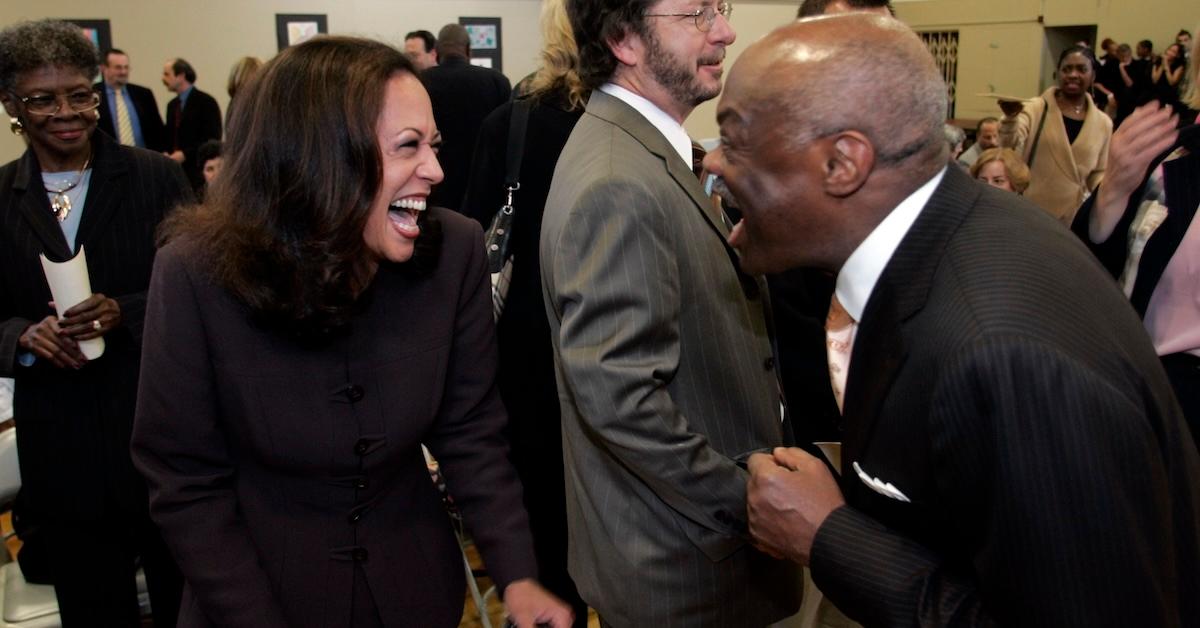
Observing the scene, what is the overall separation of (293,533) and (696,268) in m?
0.83

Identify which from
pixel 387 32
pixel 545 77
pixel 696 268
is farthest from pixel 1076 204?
pixel 387 32

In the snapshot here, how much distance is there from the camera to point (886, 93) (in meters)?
1.14

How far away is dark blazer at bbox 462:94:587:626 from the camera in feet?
7.86

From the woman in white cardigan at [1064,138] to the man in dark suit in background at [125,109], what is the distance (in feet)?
22.5

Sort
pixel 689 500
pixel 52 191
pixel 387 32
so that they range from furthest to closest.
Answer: pixel 387 32 → pixel 52 191 → pixel 689 500

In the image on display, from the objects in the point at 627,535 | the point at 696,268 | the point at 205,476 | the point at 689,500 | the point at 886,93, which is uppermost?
the point at 886,93

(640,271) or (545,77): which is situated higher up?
(545,77)

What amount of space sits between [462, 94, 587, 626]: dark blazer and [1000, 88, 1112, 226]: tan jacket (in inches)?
159

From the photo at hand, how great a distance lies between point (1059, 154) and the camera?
219 inches

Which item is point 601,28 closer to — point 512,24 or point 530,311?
point 530,311

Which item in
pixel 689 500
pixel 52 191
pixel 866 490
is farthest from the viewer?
pixel 52 191

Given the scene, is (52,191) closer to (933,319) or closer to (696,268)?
(696,268)

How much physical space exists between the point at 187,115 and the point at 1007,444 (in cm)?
853

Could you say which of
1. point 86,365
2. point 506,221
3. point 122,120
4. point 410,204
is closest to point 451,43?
point 506,221
